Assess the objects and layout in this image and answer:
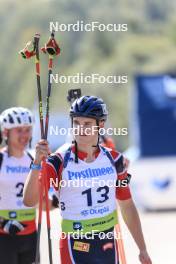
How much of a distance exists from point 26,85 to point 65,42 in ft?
20.1

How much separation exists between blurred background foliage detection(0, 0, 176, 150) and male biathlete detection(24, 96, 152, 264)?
1558 inches

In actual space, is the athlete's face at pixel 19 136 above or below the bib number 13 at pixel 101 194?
above

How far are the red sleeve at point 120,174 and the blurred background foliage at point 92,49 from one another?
39.4m

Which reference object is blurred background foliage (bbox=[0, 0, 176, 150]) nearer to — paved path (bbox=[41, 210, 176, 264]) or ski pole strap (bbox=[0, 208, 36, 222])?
paved path (bbox=[41, 210, 176, 264])

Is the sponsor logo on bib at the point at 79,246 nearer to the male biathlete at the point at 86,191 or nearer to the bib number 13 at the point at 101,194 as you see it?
the male biathlete at the point at 86,191

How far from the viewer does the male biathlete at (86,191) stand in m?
6.48

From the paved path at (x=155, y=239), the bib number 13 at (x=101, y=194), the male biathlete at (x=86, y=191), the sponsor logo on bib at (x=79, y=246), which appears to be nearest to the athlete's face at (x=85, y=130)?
the male biathlete at (x=86, y=191)

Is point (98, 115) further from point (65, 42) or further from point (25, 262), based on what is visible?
point (65, 42)

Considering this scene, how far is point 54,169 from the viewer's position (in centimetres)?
641

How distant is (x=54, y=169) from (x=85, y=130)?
342 mm

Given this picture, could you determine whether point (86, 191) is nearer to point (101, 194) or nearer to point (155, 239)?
point (101, 194)

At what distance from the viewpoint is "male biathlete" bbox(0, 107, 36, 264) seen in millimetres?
8148

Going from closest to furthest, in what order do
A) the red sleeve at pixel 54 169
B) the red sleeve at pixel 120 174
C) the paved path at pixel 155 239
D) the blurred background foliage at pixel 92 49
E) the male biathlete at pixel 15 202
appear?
1. the red sleeve at pixel 54 169
2. the red sleeve at pixel 120 174
3. the male biathlete at pixel 15 202
4. the paved path at pixel 155 239
5. the blurred background foliage at pixel 92 49

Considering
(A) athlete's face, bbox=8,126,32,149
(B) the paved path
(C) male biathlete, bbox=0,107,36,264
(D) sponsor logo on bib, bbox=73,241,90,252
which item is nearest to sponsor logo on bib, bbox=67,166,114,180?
(D) sponsor logo on bib, bbox=73,241,90,252
